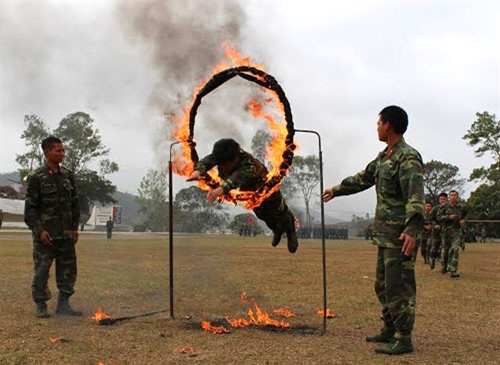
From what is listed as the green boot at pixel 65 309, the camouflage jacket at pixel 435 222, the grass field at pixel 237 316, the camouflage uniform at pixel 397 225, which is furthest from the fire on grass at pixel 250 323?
the camouflage jacket at pixel 435 222

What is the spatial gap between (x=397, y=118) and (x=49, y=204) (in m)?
5.60

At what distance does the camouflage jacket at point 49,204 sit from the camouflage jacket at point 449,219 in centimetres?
1057

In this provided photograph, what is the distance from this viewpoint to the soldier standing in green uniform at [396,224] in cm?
559

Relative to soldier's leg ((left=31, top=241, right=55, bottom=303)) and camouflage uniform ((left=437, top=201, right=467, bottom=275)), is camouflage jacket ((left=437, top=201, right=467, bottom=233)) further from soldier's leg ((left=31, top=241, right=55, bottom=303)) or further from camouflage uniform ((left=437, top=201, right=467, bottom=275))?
soldier's leg ((left=31, top=241, right=55, bottom=303))

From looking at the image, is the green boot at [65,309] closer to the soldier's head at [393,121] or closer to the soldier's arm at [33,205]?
the soldier's arm at [33,205]

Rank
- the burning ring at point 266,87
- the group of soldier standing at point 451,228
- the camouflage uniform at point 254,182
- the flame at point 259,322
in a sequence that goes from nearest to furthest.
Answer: the camouflage uniform at point 254,182
the flame at point 259,322
the burning ring at point 266,87
the group of soldier standing at point 451,228

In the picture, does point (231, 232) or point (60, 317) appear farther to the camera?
point (231, 232)

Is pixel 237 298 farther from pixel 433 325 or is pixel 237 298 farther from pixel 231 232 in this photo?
pixel 231 232

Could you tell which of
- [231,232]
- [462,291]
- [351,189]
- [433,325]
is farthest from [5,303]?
[231,232]

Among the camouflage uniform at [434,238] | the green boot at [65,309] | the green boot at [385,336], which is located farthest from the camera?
the camouflage uniform at [434,238]

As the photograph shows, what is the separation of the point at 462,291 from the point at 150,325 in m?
Answer: 7.17

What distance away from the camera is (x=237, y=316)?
25.6 feet

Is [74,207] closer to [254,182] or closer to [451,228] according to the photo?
[254,182]

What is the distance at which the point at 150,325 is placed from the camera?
278 inches
